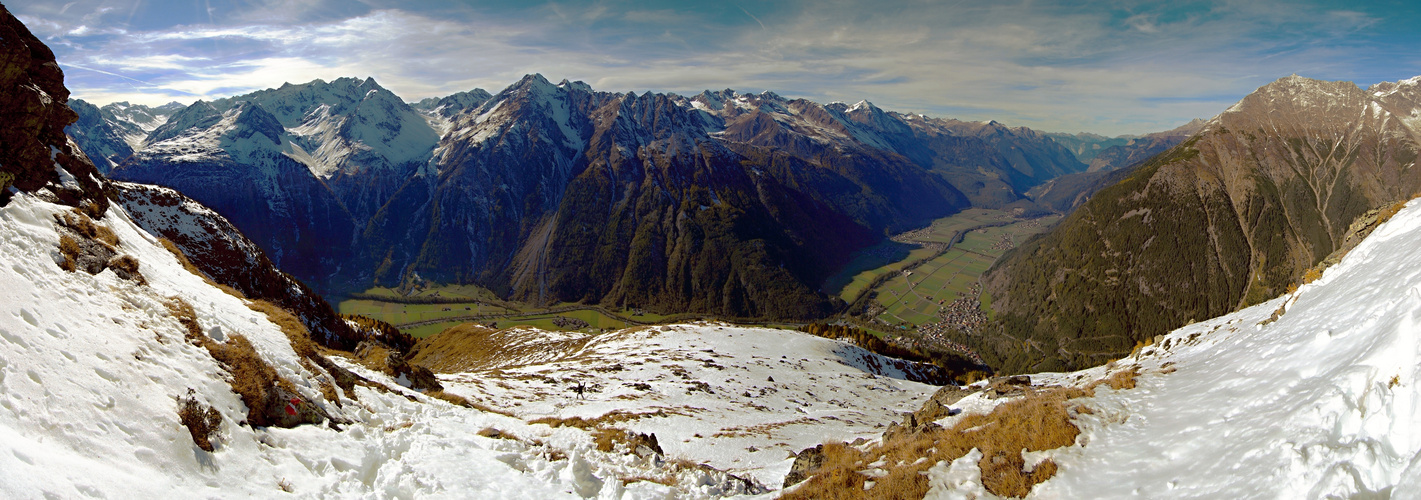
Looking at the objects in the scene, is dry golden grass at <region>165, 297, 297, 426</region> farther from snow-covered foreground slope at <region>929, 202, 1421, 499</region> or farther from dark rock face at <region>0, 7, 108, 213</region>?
snow-covered foreground slope at <region>929, 202, 1421, 499</region>

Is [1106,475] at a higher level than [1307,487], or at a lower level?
lower

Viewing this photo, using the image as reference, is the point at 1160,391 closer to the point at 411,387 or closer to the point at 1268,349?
the point at 1268,349

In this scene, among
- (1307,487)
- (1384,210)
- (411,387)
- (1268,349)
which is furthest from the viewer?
(411,387)

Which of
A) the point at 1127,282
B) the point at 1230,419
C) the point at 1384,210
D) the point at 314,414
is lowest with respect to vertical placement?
the point at 1127,282

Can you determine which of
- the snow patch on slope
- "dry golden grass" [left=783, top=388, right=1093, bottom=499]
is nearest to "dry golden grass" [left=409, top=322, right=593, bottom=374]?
"dry golden grass" [left=783, top=388, right=1093, bottom=499]

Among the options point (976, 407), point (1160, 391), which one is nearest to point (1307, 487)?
point (1160, 391)

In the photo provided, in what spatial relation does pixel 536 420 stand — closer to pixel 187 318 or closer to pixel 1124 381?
pixel 187 318

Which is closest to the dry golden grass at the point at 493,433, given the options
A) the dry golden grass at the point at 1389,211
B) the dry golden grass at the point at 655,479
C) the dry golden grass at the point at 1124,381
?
the dry golden grass at the point at 655,479
